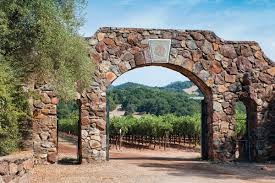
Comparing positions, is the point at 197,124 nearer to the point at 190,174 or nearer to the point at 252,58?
the point at 252,58

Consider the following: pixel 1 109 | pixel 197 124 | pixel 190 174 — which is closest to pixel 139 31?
pixel 190 174

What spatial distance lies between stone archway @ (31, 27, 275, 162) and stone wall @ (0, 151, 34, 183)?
6.28 meters

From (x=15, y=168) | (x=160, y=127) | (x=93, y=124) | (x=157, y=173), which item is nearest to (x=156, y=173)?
(x=157, y=173)

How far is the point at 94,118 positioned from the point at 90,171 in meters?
2.74

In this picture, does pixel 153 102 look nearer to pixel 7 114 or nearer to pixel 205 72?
pixel 205 72

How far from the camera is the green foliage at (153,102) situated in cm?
5982

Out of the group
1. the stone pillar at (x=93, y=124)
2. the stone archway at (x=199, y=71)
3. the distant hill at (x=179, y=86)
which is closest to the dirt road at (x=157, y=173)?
the stone pillar at (x=93, y=124)

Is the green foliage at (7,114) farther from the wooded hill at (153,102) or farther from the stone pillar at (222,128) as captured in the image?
the wooded hill at (153,102)

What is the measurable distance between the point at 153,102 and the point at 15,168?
57.8 metres

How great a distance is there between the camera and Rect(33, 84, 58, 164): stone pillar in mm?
15680

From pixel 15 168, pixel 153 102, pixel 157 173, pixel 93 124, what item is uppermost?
pixel 153 102

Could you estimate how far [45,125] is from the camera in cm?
1577

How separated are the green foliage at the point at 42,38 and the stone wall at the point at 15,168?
6.80 ft

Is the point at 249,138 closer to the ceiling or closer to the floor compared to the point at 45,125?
closer to the floor
